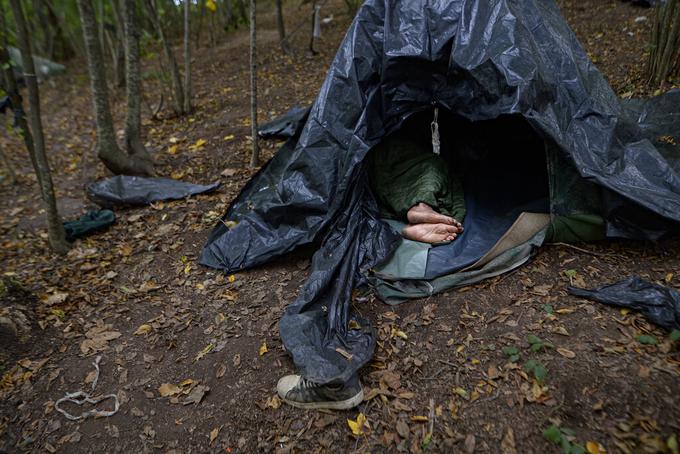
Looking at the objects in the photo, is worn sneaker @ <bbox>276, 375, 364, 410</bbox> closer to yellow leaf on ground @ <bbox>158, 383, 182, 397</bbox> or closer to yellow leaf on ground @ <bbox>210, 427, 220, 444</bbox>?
yellow leaf on ground @ <bbox>210, 427, 220, 444</bbox>

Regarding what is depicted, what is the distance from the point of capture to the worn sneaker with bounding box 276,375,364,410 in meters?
2.01

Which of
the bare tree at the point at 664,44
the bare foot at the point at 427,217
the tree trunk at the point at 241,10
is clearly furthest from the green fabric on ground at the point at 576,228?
the tree trunk at the point at 241,10

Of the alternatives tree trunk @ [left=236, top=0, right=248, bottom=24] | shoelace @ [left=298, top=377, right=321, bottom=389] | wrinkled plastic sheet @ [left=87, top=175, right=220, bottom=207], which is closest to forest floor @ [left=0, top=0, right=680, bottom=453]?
shoelace @ [left=298, top=377, right=321, bottom=389]

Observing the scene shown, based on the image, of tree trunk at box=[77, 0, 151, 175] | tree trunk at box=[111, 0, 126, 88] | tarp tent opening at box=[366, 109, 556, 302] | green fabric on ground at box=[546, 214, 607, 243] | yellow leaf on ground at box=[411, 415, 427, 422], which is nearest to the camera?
yellow leaf on ground at box=[411, 415, 427, 422]

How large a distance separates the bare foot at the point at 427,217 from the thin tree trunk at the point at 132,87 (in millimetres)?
3048

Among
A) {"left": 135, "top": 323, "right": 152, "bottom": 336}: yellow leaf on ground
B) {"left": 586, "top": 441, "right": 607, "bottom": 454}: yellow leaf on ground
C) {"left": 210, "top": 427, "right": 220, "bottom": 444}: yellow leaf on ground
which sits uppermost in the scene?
{"left": 586, "top": 441, "right": 607, "bottom": 454}: yellow leaf on ground

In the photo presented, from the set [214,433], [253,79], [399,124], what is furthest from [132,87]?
[214,433]

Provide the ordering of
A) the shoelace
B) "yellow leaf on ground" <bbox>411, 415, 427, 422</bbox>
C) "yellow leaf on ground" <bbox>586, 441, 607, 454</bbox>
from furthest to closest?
the shoelace → "yellow leaf on ground" <bbox>411, 415, 427, 422</bbox> → "yellow leaf on ground" <bbox>586, 441, 607, 454</bbox>

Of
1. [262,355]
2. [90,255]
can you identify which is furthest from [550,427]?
[90,255]

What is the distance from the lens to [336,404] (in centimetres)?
202

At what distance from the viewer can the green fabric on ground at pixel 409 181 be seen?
10.5ft

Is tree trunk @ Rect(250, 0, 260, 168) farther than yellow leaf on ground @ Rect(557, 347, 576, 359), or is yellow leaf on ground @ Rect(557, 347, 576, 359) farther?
tree trunk @ Rect(250, 0, 260, 168)

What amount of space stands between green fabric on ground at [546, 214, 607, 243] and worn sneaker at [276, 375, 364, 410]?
1607 mm

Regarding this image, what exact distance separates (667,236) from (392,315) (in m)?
1.68
